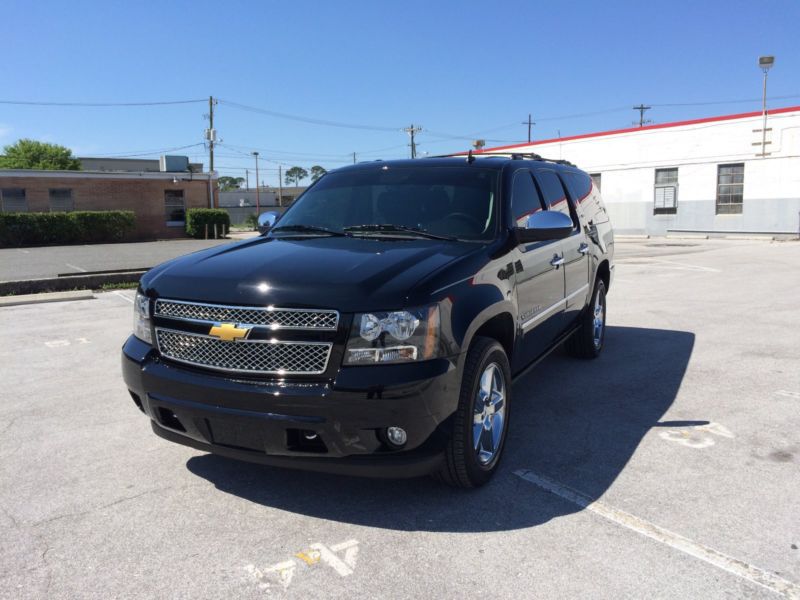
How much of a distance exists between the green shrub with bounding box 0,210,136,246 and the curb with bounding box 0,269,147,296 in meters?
19.7

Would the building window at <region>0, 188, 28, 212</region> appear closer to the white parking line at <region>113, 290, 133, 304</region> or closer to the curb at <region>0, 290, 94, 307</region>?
the white parking line at <region>113, 290, 133, 304</region>

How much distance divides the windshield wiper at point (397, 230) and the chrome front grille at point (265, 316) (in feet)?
4.02

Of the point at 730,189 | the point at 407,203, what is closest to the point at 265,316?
the point at 407,203

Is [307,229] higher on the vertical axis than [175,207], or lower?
lower

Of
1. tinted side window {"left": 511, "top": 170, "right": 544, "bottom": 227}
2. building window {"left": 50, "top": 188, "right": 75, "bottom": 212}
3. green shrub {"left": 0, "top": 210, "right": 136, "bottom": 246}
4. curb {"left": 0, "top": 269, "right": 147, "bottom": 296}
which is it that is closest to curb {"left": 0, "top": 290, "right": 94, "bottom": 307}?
→ curb {"left": 0, "top": 269, "right": 147, "bottom": 296}

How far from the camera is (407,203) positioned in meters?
4.49

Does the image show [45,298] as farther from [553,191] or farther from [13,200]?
[13,200]

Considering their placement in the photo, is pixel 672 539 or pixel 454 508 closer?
pixel 672 539

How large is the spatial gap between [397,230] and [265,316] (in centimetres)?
134

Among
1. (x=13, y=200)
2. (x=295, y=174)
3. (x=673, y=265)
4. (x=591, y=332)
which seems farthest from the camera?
(x=295, y=174)

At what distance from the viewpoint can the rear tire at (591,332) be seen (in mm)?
6270

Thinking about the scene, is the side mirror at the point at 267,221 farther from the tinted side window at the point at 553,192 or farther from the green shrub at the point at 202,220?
the green shrub at the point at 202,220

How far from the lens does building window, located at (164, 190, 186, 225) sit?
35.7 metres

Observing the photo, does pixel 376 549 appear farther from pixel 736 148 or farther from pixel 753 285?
pixel 736 148
